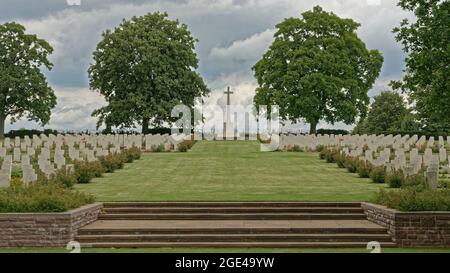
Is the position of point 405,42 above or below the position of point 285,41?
below

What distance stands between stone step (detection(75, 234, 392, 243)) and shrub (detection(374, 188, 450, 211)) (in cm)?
87

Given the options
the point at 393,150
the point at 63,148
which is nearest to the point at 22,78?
the point at 63,148

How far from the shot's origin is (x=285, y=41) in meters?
64.5

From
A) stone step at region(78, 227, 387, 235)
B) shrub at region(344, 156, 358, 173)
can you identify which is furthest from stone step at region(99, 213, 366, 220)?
shrub at region(344, 156, 358, 173)

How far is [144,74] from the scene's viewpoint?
6469cm

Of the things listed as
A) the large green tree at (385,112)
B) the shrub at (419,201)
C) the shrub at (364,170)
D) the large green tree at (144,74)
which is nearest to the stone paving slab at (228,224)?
the shrub at (419,201)

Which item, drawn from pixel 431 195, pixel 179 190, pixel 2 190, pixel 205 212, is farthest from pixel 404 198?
pixel 2 190

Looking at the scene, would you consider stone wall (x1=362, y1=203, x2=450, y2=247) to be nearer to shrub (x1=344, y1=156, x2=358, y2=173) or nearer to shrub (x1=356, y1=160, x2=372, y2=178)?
shrub (x1=356, y1=160, x2=372, y2=178)

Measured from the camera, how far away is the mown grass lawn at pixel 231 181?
21859 millimetres

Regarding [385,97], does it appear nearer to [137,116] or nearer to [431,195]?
[137,116]

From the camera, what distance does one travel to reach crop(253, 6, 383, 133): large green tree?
60.8 m

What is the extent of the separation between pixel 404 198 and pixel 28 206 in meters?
8.89

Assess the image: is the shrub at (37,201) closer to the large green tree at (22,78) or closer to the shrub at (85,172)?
the shrub at (85,172)
